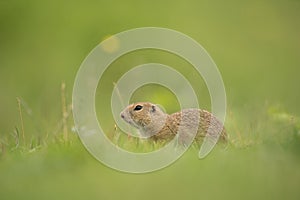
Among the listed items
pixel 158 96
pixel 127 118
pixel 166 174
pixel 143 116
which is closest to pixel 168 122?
pixel 143 116

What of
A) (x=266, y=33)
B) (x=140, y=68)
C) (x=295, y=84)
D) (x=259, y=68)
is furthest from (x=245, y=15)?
(x=295, y=84)

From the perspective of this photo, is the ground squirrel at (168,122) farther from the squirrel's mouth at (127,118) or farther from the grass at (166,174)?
the grass at (166,174)

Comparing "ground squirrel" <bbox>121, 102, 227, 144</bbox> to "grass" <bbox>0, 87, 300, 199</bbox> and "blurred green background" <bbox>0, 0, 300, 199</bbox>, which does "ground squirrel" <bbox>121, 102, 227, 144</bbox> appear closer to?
"blurred green background" <bbox>0, 0, 300, 199</bbox>

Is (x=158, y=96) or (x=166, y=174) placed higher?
(x=158, y=96)

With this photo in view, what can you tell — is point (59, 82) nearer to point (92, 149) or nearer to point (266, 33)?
point (266, 33)

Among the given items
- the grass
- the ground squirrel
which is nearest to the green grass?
the grass

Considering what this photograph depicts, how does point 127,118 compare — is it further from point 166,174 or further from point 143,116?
point 166,174

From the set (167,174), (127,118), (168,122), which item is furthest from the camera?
(127,118)
